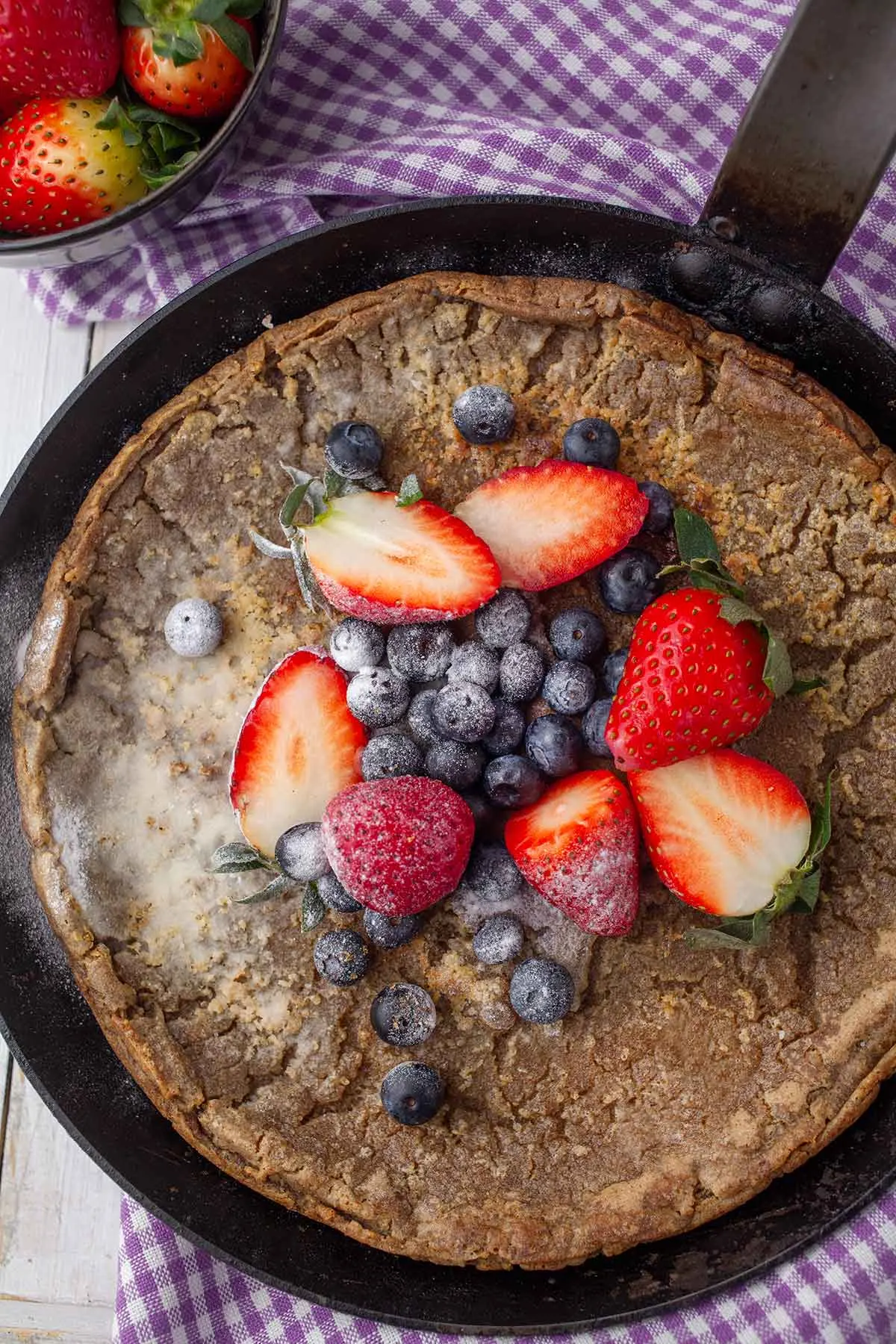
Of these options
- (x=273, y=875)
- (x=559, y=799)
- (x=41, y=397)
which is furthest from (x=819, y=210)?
(x=41, y=397)

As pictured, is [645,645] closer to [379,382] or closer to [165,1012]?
[379,382]

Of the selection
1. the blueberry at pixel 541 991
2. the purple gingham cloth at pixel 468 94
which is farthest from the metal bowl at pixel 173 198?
the blueberry at pixel 541 991

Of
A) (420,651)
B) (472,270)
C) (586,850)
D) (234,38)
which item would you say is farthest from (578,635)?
(234,38)

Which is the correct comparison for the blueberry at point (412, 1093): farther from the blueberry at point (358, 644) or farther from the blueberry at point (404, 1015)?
the blueberry at point (358, 644)

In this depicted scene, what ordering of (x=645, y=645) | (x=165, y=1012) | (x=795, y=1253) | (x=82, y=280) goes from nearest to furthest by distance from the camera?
(x=645, y=645) < (x=795, y=1253) < (x=165, y=1012) < (x=82, y=280)

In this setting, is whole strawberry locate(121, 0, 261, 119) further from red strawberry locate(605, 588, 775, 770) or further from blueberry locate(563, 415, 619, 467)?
red strawberry locate(605, 588, 775, 770)

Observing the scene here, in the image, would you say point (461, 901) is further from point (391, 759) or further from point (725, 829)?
point (725, 829)
